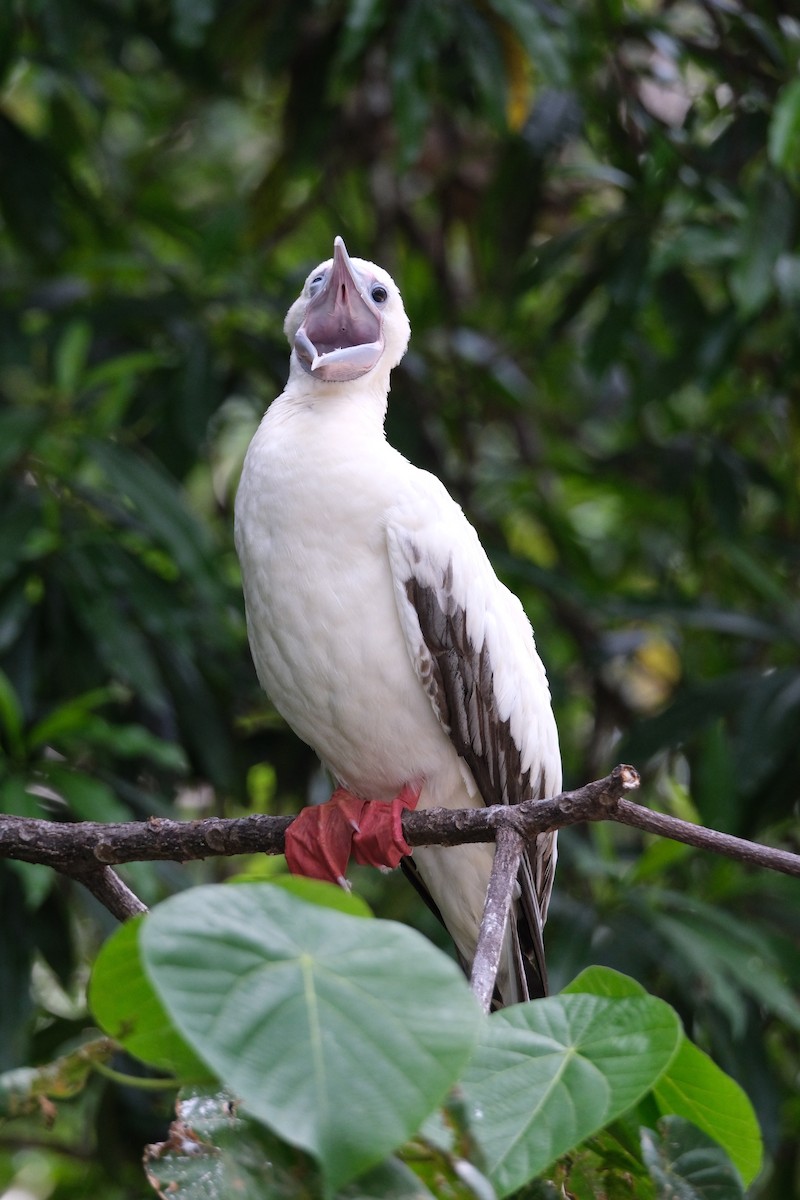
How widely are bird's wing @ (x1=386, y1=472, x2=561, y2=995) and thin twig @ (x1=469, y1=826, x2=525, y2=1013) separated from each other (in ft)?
2.62

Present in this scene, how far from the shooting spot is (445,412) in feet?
17.6

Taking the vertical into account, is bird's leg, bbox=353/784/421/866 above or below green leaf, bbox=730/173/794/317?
below

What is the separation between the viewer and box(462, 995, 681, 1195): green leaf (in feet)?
4.90

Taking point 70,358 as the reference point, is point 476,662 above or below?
below

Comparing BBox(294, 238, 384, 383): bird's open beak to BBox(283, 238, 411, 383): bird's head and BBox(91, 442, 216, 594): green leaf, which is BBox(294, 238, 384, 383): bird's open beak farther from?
BBox(91, 442, 216, 594): green leaf

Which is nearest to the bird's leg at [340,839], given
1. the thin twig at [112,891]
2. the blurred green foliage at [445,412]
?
the thin twig at [112,891]

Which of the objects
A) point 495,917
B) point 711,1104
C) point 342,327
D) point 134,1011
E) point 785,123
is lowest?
point 711,1104

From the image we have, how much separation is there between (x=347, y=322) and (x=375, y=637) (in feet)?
2.80

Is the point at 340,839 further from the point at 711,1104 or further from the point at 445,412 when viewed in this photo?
the point at 445,412

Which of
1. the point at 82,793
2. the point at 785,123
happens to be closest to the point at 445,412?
the point at 785,123

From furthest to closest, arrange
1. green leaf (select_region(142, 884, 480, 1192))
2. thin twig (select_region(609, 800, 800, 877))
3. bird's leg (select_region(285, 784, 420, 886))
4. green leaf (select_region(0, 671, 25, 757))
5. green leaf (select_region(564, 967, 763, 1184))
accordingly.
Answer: green leaf (select_region(0, 671, 25, 757)), bird's leg (select_region(285, 784, 420, 886)), thin twig (select_region(609, 800, 800, 877)), green leaf (select_region(564, 967, 763, 1184)), green leaf (select_region(142, 884, 480, 1192))

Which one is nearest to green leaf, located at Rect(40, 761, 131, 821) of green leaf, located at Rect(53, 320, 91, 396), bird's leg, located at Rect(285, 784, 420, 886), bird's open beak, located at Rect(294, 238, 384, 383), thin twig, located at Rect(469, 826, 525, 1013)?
bird's leg, located at Rect(285, 784, 420, 886)

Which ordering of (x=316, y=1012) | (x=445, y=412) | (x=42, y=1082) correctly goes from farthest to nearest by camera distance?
(x=445, y=412)
(x=42, y=1082)
(x=316, y=1012)

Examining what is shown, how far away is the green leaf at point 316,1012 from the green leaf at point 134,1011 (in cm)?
15
